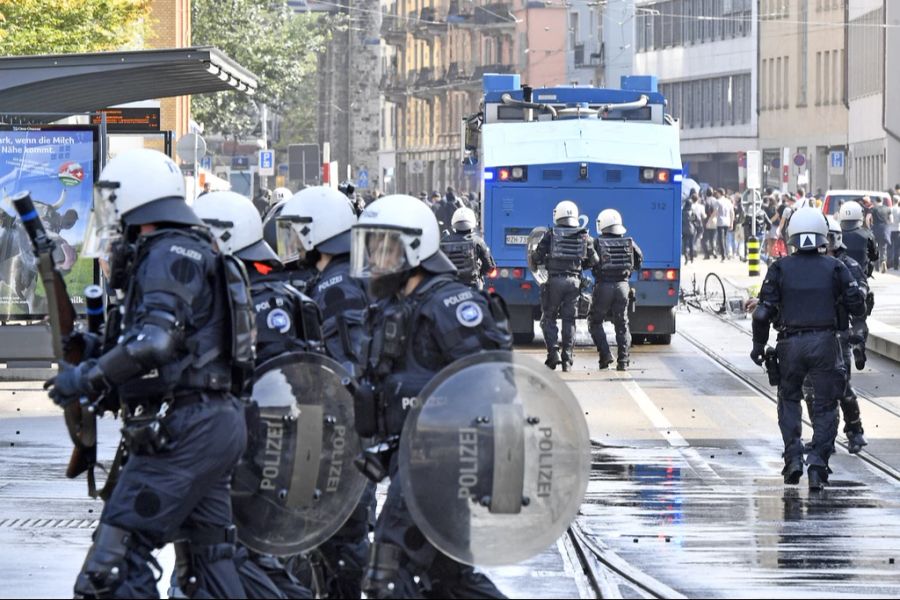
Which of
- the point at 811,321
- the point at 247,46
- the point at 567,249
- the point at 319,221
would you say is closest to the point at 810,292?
the point at 811,321

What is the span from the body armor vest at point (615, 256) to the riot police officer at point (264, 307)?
1458cm

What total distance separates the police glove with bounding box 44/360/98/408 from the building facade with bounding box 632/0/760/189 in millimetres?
81058

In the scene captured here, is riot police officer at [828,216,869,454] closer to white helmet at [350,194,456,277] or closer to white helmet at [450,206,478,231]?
white helmet at [350,194,456,277]

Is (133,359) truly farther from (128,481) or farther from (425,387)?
(425,387)

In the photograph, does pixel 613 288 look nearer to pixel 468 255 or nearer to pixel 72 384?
pixel 468 255

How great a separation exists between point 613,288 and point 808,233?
9886mm

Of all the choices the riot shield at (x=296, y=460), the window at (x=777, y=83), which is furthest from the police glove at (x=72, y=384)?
the window at (x=777, y=83)

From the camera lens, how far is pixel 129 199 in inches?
306

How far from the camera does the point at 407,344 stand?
7.96m

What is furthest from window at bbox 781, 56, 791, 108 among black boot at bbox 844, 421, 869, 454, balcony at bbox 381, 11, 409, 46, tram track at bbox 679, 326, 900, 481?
black boot at bbox 844, 421, 869, 454

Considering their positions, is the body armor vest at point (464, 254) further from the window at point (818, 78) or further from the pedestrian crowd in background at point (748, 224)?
the window at point (818, 78)

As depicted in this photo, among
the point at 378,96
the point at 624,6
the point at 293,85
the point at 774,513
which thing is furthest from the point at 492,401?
the point at 378,96

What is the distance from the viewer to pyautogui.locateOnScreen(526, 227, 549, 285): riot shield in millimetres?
24109

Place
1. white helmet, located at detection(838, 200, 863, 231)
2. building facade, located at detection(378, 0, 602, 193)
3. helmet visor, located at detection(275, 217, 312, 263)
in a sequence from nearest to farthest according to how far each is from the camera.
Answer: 1. helmet visor, located at detection(275, 217, 312, 263)
2. white helmet, located at detection(838, 200, 863, 231)
3. building facade, located at detection(378, 0, 602, 193)
